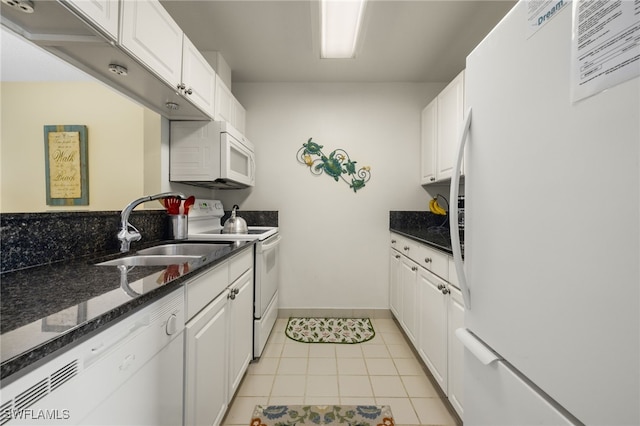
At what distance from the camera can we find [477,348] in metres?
0.83

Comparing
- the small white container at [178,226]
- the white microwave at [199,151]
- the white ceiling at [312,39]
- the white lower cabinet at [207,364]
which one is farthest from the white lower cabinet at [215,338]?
the white ceiling at [312,39]

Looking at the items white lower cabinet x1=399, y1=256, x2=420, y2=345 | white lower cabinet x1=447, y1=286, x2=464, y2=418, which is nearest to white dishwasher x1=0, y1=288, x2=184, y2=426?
white lower cabinet x1=447, y1=286, x2=464, y2=418

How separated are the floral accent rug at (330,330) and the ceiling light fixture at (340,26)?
8.07 feet

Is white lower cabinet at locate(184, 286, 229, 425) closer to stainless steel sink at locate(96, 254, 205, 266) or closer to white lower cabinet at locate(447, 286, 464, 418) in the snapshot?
stainless steel sink at locate(96, 254, 205, 266)

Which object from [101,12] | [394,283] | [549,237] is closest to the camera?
[549,237]

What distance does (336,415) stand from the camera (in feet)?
4.98

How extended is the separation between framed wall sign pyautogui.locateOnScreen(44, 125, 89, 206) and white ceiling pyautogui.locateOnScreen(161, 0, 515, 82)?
1015 millimetres

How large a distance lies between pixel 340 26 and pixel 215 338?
215 centimetres

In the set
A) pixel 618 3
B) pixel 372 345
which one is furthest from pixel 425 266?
pixel 618 3

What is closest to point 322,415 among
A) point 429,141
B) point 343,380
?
point 343,380

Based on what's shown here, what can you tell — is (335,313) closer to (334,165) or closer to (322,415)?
(322,415)

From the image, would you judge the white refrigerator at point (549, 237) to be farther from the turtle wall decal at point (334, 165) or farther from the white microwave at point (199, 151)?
the turtle wall decal at point (334, 165)

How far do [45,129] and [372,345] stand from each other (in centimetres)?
266

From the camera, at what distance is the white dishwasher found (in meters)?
0.45
